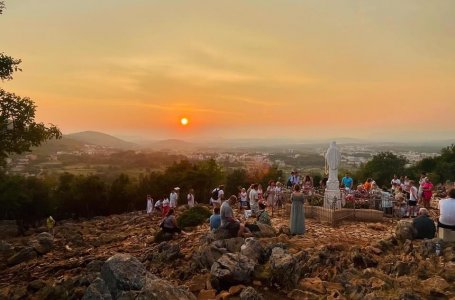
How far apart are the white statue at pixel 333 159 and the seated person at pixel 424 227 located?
714cm

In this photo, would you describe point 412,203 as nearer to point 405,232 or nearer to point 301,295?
point 405,232

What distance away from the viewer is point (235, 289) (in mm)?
9977

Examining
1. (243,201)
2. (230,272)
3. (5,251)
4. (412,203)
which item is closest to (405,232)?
(230,272)

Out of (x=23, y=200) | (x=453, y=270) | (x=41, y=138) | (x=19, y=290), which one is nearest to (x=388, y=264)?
(x=453, y=270)

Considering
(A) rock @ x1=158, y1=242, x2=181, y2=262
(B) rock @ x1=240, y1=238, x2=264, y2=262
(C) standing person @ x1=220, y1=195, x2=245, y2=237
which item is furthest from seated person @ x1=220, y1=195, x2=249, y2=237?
(A) rock @ x1=158, y1=242, x2=181, y2=262

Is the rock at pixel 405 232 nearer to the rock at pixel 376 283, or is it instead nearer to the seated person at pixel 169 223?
the rock at pixel 376 283

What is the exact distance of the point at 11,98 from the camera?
50.4ft

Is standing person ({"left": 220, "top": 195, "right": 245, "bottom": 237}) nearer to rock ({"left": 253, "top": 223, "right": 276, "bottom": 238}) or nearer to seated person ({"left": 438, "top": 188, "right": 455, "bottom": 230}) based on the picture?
rock ({"left": 253, "top": 223, "right": 276, "bottom": 238})

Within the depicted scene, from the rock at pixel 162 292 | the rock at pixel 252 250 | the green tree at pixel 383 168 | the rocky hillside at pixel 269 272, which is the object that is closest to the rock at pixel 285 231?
the rocky hillside at pixel 269 272

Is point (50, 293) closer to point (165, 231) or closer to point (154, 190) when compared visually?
point (165, 231)

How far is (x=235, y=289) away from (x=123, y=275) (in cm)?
310

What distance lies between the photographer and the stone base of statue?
18717 mm

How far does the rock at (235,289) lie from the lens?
985cm

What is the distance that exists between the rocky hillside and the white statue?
4833 mm
